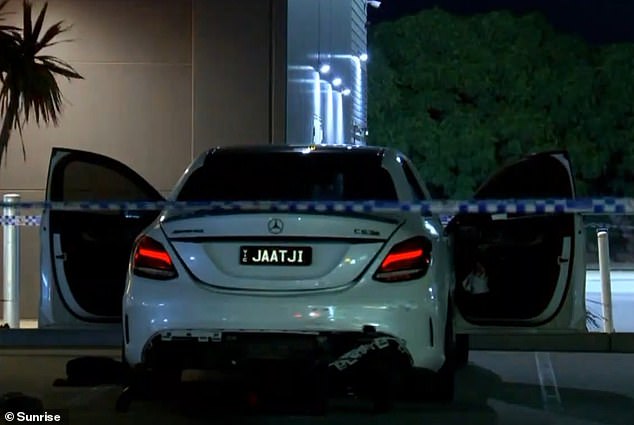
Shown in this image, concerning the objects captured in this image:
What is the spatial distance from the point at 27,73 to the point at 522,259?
5.40 m

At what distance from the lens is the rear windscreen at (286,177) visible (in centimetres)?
700

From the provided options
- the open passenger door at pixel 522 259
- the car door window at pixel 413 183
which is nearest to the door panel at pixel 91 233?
the car door window at pixel 413 183

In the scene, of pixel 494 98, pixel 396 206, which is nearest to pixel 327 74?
pixel 396 206

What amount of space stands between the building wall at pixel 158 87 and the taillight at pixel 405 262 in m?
6.33

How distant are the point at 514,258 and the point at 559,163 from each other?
708 millimetres

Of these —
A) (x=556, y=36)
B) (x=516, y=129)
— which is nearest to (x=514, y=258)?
(x=516, y=129)

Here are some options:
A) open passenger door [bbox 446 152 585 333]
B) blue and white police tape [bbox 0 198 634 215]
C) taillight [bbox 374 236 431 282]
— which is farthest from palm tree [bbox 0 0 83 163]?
taillight [bbox 374 236 431 282]

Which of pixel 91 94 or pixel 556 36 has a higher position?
pixel 556 36

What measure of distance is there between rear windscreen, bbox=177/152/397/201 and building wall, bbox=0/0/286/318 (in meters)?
5.14

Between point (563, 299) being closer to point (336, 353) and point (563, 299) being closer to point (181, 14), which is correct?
point (336, 353)

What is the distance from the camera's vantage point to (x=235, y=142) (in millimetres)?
12305

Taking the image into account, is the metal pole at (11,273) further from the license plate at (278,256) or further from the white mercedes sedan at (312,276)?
the license plate at (278,256)

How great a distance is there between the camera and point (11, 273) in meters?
11.2

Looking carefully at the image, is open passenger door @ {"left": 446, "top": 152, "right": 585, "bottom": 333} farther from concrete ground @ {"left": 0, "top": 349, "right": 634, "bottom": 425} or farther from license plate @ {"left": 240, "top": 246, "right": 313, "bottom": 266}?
license plate @ {"left": 240, "top": 246, "right": 313, "bottom": 266}
